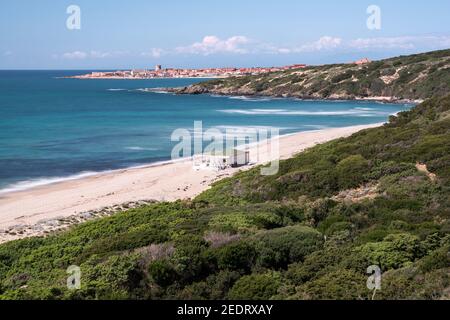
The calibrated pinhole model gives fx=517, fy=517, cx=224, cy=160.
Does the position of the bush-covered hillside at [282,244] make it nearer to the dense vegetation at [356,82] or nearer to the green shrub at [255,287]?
→ the green shrub at [255,287]

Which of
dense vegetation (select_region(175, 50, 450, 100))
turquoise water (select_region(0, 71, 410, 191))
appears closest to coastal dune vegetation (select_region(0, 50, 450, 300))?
turquoise water (select_region(0, 71, 410, 191))

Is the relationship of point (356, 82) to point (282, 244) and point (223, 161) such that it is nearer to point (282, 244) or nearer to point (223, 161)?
point (223, 161)

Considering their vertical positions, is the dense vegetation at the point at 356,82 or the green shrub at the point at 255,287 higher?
the dense vegetation at the point at 356,82

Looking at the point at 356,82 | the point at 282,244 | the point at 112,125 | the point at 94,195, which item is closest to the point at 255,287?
the point at 282,244

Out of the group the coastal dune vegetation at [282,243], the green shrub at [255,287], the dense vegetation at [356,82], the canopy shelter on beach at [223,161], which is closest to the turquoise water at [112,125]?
the canopy shelter on beach at [223,161]

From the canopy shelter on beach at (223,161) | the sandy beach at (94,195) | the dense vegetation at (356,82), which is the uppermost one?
the dense vegetation at (356,82)

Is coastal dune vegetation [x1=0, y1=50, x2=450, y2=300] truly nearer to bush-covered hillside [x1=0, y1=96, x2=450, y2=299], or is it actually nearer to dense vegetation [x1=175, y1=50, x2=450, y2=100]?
bush-covered hillside [x1=0, y1=96, x2=450, y2=299]
